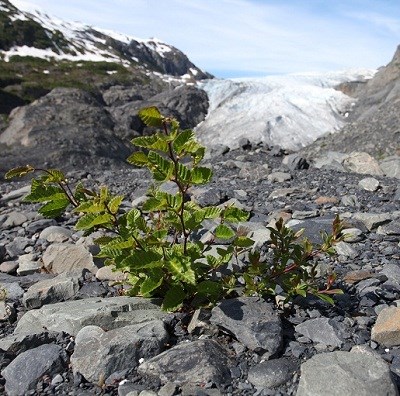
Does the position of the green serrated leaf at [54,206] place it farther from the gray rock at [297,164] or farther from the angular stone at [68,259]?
the gray rock at [297,164]

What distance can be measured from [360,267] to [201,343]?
8.86 feet

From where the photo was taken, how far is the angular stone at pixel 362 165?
1375 cm

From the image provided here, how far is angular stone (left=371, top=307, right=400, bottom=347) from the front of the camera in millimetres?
3807

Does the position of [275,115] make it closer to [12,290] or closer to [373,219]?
[373,219]

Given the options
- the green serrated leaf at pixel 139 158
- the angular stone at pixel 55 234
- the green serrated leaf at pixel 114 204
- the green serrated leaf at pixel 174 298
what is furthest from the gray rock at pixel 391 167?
the green serrated leaf at pixel 139 158

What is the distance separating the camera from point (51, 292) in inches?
208

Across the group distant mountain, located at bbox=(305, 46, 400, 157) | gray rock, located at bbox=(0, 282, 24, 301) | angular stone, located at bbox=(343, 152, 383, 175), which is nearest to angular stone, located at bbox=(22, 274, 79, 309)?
gray rock, located at bbox=(0, 282, 24, 301)

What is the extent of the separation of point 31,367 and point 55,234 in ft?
15.7

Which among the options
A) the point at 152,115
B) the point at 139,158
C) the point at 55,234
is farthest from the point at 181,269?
the point at 55,234

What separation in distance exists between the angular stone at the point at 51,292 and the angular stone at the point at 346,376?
311 cm

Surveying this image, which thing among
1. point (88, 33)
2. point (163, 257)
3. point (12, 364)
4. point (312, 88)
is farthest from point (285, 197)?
point (88, 33)

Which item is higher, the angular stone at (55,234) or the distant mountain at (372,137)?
the distant mountain at (372,137)

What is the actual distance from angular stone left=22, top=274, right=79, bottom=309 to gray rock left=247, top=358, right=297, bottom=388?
2702 millimetres

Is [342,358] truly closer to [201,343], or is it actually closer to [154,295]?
[201,343]
